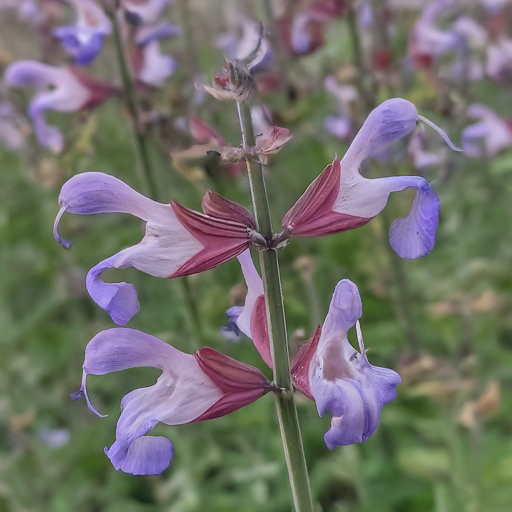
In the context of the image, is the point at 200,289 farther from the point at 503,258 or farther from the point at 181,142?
the point at 503,258

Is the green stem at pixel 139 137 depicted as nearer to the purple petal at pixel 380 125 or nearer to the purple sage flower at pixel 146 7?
the purple sage flower at pixel 146 7

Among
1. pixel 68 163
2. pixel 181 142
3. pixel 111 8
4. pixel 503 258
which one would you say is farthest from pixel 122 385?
pixel 503 258

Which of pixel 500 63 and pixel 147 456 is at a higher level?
pixel 500 63

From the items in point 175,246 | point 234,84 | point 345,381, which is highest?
point 234,84

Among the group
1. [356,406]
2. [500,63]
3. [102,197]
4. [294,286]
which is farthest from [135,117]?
[500,63]

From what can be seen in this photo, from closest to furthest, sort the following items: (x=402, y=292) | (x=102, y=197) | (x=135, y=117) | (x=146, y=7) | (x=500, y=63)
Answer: (x=102, y=197) → (x=135, y=117) → (x=146, y=7) → (x=402, y=292) → (x=500, y=63)

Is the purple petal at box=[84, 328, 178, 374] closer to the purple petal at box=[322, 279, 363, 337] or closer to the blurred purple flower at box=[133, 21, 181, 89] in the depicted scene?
the purple petal at box=[322, 279, 363, 337]

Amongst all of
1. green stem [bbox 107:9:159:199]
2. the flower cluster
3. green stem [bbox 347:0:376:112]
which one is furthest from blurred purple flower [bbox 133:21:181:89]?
green stem [bbox 347:0:376:112]

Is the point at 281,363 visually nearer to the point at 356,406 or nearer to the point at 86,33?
the point at 356,406
